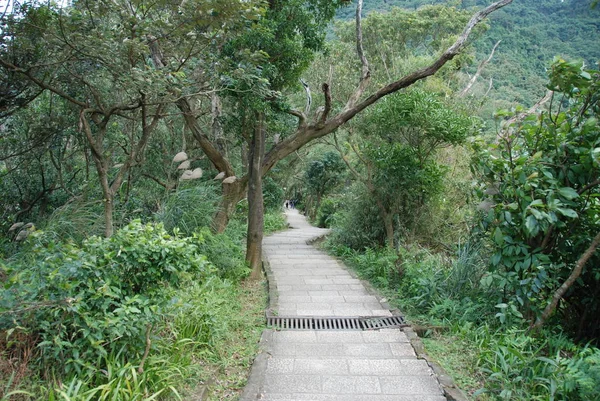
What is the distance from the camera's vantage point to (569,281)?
3.28 meters

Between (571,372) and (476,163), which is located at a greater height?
(476,163)

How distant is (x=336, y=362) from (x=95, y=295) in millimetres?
2062

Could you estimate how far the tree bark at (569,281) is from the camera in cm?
316

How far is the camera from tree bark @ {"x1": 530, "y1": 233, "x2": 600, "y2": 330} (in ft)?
10.4

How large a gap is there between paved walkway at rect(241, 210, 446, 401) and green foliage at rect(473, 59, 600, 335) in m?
1.12

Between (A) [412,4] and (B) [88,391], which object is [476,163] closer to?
(B) [88,391]

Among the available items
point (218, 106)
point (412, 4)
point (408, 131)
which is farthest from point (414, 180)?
point (412, 4)

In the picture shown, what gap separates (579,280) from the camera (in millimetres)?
3566

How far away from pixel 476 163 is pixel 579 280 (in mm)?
1334

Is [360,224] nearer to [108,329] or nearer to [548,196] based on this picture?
[548,196]

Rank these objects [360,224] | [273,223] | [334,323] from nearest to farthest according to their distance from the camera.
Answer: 1. [334,323]
2. [360,224]
3. [273,223]

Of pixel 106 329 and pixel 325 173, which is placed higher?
pixel 325 173

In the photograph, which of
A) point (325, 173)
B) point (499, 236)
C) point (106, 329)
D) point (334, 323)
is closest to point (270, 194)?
point (325, 173)

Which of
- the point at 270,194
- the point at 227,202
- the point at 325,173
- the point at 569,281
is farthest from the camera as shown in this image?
the point at 325,173
